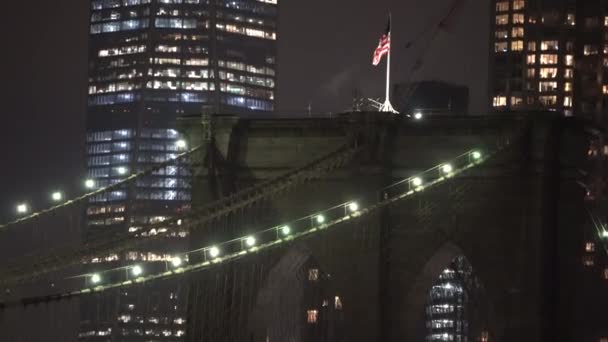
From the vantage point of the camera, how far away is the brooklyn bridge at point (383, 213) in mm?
63438

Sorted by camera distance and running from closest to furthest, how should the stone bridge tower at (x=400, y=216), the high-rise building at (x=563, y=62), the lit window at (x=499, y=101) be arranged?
the stone bridge tower at (x=400, y=216) < the high-rise building at (x=563, y=62) < the lit window at (x=499, y=101)

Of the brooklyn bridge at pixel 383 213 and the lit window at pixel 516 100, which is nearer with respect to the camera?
the brooklyn bridge at pixel 383 213

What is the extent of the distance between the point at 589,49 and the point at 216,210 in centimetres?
13431

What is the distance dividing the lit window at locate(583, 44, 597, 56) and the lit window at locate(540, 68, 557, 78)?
19.0ft

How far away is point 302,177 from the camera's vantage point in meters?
65.1

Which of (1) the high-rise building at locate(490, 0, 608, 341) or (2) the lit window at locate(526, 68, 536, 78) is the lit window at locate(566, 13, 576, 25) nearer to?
(1) the high-rise building at locate(490, 0, 608, 341)

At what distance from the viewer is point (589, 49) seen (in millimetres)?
192125

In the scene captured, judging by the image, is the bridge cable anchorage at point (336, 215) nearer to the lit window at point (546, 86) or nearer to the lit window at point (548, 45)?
the lit window at point (546, 86)

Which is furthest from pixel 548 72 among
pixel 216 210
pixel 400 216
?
pixel 216 210

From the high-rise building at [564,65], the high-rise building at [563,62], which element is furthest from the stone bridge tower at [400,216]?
the high-rise building at [563,62]

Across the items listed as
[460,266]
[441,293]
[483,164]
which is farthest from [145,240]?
[441,293]

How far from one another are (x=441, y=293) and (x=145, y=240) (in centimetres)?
9410

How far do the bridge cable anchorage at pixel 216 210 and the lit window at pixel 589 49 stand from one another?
131 meters

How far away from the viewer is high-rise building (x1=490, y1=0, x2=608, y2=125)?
620 ft
